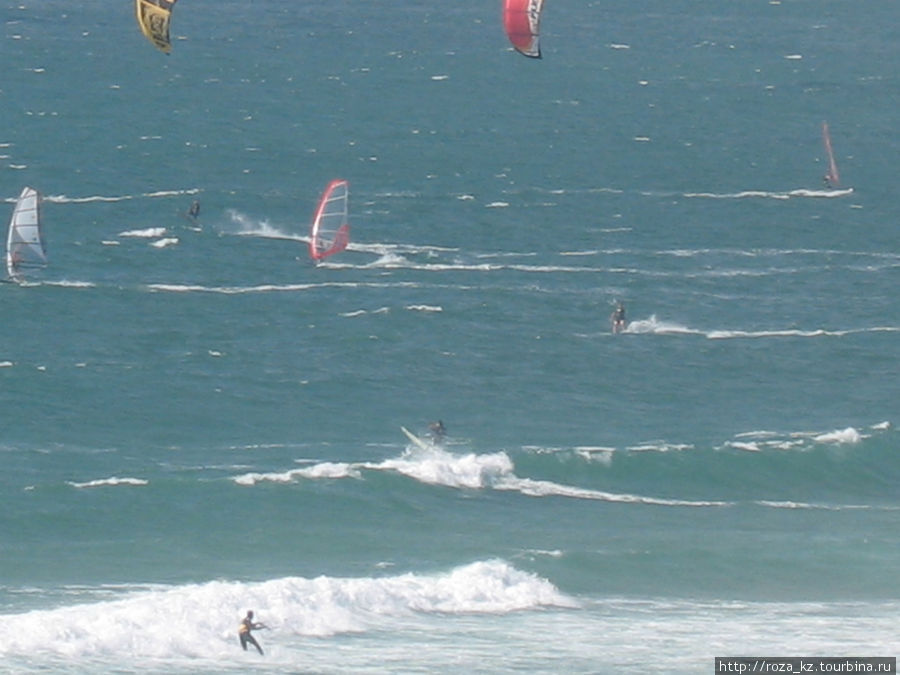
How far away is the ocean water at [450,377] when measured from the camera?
38.3 metres

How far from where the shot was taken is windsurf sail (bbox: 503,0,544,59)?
5372 cm

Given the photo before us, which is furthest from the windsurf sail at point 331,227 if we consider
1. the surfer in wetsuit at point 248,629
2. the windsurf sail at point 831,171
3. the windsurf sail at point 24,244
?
the surfer in wetsuit at point 248,629

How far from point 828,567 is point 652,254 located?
34070mm

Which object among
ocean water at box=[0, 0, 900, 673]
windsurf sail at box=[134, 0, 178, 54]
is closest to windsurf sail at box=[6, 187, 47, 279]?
ocean water at box=[0, 0, 900, 673]

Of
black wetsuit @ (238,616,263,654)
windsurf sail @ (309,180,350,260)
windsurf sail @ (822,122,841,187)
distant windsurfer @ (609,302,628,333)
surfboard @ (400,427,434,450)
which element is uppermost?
windsurf sail @ (822,122,841,187)

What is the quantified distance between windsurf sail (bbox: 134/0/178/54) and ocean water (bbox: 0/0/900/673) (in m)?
9.62

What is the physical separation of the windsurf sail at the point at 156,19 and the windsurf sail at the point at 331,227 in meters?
18.6

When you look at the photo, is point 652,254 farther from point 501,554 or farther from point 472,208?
point 501,554

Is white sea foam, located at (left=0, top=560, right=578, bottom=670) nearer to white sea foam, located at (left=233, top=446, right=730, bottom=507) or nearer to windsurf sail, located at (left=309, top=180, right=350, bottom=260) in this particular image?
white sea foam, located at (left=233, top=446, right=730, bottom=507)

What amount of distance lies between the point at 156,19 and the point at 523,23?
374 inches

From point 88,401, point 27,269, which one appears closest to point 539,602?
point 88,401

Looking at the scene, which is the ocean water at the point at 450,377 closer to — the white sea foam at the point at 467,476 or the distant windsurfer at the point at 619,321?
the white sea foam at the point at 467,476

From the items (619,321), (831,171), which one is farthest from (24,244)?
(831,171)

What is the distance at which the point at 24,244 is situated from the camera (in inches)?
2712
